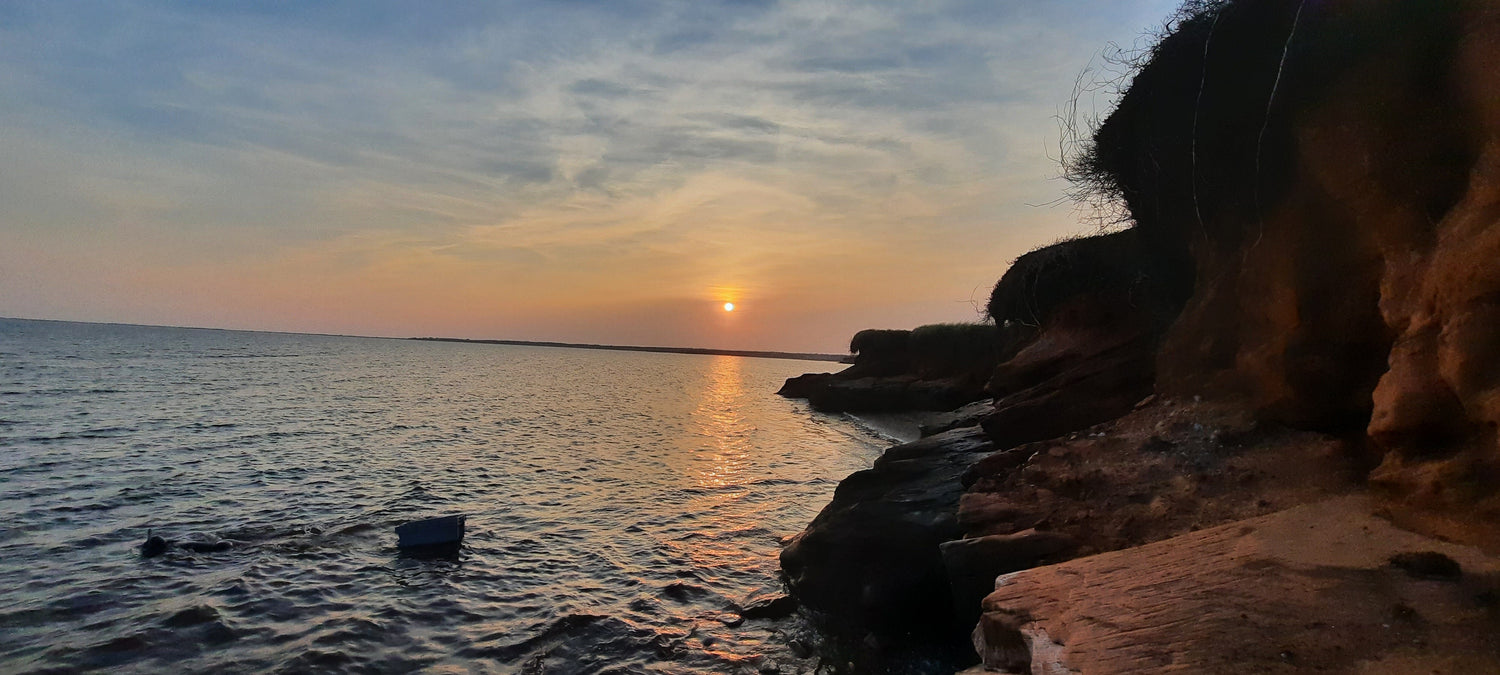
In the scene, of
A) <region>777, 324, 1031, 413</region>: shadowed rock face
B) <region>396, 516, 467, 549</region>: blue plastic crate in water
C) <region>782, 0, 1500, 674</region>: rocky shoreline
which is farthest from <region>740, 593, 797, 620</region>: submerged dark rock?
<region>777, 324, 1031, 413</region>: shadowed rock face

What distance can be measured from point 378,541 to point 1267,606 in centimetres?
1510

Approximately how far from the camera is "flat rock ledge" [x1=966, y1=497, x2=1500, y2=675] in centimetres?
399

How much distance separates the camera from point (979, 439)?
1317cm

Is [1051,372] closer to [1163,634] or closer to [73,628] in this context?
[1163,634]

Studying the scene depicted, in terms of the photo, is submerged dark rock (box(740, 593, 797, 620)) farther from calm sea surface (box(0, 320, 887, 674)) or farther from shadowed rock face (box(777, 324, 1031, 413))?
shadowed rock face (box(777, 324, 1031, 413))

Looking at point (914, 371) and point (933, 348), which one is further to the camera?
point (914, 371)

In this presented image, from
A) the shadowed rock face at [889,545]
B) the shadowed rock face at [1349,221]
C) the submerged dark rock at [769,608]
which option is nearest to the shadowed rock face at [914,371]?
the shadowed rock face at [889,545]

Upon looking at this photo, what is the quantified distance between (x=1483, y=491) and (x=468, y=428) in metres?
34.6

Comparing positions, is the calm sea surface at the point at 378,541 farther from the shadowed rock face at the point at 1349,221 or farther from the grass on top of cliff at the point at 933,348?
the grass on top of cliff at the point at 933,348

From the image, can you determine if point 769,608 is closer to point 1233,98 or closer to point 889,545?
A: point 889,545

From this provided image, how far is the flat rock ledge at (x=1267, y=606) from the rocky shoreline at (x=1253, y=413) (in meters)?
0.02

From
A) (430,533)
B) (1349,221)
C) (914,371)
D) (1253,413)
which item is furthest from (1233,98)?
(914,371)

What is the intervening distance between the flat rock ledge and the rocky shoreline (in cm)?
2

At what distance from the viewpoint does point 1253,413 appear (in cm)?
795
